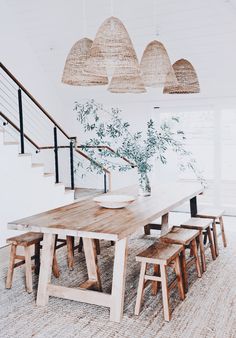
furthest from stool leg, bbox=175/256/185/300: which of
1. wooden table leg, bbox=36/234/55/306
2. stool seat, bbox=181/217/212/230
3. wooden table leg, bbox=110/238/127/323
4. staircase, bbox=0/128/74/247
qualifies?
staircase, bbox=0/128/74/247

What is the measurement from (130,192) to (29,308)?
75.5 inches

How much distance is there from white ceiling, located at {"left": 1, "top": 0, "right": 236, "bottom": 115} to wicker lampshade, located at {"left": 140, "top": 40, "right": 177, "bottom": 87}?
1558 millimetres

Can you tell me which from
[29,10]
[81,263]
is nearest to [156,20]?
[29,10]

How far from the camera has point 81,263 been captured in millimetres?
4227

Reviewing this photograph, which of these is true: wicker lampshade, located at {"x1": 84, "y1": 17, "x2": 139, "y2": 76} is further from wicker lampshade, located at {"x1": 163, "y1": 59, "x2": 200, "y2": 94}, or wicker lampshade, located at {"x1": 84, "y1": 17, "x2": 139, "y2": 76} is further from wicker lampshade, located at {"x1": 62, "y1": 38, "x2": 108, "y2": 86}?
wicker lampshade, located at {"x1": 163, "y1": 59, "x2": 200, "y2": 94}

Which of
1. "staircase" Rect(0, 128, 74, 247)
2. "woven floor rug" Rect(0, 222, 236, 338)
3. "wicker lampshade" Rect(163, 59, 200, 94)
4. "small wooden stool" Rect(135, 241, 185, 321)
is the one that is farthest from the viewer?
"staircase" Rect(0, 128, 74, 247)

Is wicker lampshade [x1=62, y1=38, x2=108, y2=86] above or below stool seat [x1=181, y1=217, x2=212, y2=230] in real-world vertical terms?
above

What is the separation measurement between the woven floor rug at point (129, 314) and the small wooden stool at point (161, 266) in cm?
10

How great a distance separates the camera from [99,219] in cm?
317

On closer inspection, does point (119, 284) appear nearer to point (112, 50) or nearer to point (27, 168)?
point (112, 50)

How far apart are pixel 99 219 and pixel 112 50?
4.32ft

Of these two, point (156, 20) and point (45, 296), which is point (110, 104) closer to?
point (156, 20)

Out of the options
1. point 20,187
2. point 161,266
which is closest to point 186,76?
point 161,266

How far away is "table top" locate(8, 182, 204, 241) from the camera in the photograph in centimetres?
281
